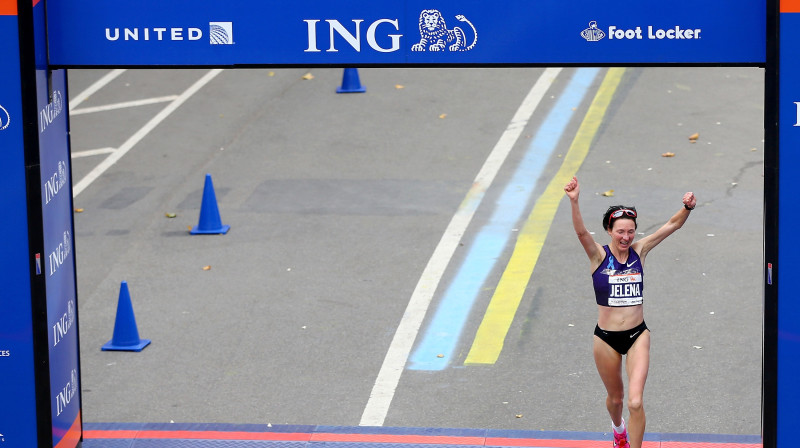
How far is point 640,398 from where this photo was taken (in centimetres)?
813

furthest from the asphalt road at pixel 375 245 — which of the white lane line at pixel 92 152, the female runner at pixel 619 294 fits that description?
the female runner at pixel 619 294

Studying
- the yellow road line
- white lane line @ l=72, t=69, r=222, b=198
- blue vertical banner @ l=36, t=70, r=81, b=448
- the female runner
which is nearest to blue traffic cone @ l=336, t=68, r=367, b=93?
white lane line @ l=72, t=69, r=222, b=198

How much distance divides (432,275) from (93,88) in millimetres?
9482

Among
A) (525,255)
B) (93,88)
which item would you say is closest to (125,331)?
(525,255)

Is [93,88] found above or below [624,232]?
above

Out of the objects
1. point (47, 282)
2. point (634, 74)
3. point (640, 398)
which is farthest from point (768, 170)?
point (634, 74)

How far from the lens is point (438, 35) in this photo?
7508mm

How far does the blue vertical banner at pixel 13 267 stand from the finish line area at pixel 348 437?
1342mm

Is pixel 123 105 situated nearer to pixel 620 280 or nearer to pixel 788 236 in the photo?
pixel 620 280

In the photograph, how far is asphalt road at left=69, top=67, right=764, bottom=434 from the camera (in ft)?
34.3

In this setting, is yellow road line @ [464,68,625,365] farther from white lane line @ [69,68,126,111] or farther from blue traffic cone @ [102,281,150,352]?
white lane line @ [69,68,126,111]

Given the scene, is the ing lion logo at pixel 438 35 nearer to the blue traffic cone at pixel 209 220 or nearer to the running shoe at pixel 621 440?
the running shoe at pixel 621 440

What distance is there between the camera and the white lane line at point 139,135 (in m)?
16.3

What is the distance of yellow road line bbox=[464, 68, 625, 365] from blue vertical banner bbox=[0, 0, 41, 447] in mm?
4147
